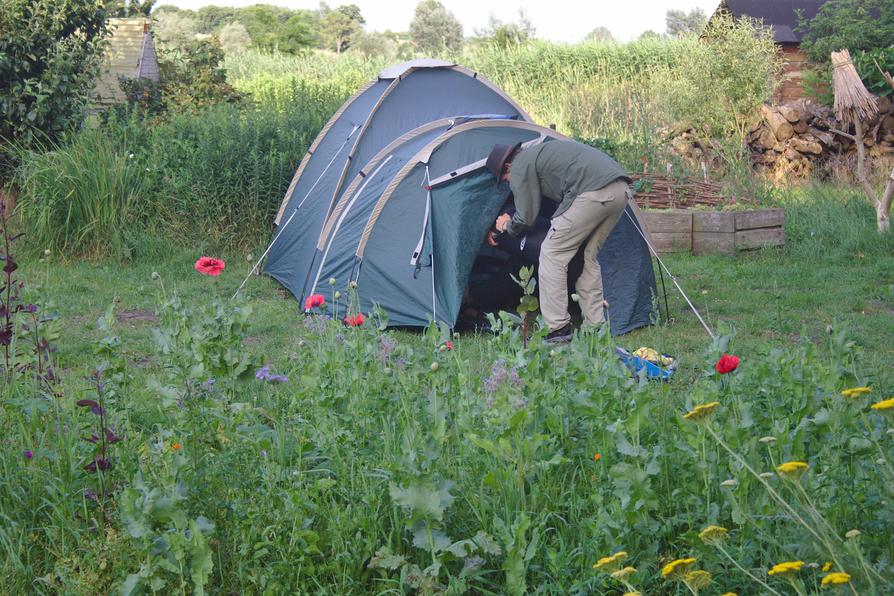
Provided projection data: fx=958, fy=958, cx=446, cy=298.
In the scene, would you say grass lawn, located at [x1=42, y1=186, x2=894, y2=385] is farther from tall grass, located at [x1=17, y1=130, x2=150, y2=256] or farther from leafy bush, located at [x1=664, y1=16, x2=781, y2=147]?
→ leafy bush, located at [x1=664, y1=16, x2=781, y2=147]

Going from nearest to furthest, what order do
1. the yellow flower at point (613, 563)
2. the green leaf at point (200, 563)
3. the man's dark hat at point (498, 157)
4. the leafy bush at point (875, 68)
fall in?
the yellow flower at point (613, 563) → the green leaf at point (200, 563) → the man's dark hat at point (498, 157) → the leafy bush at point (875, 68)

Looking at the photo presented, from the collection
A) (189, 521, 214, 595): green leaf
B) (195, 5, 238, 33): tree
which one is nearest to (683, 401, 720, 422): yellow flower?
(189, 521, 214, 595): green leaf

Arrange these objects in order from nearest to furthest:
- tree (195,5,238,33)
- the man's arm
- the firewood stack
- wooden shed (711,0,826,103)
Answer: the man's arm → the firewood stack → wooden shed (711,0,826,103) → tree (195,5,238,33)

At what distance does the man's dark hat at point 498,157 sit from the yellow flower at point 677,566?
4561 millimetres

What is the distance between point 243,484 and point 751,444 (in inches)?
57.9

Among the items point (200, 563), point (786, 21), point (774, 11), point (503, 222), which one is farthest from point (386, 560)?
point (774, 11)

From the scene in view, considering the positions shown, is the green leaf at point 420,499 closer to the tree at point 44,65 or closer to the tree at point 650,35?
the tree at point 44,65

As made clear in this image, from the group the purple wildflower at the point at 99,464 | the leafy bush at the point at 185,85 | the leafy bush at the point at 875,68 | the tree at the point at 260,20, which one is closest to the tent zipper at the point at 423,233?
the purple wildflower at the point at 99,464

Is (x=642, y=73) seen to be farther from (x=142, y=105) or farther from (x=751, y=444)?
(x=751, y=444)

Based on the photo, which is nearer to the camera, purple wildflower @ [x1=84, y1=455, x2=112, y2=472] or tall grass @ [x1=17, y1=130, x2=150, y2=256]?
purple wildflower @ [x1=84, y1=455, x2=112, y2=472]

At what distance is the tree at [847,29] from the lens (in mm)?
18344

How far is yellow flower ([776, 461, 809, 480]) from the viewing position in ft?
6.32

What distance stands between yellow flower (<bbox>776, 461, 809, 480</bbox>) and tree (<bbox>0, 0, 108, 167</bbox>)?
8.98 meters

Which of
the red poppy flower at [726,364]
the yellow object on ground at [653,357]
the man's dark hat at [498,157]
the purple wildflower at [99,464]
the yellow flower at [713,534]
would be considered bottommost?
the yellow object on ground at [653,357]
